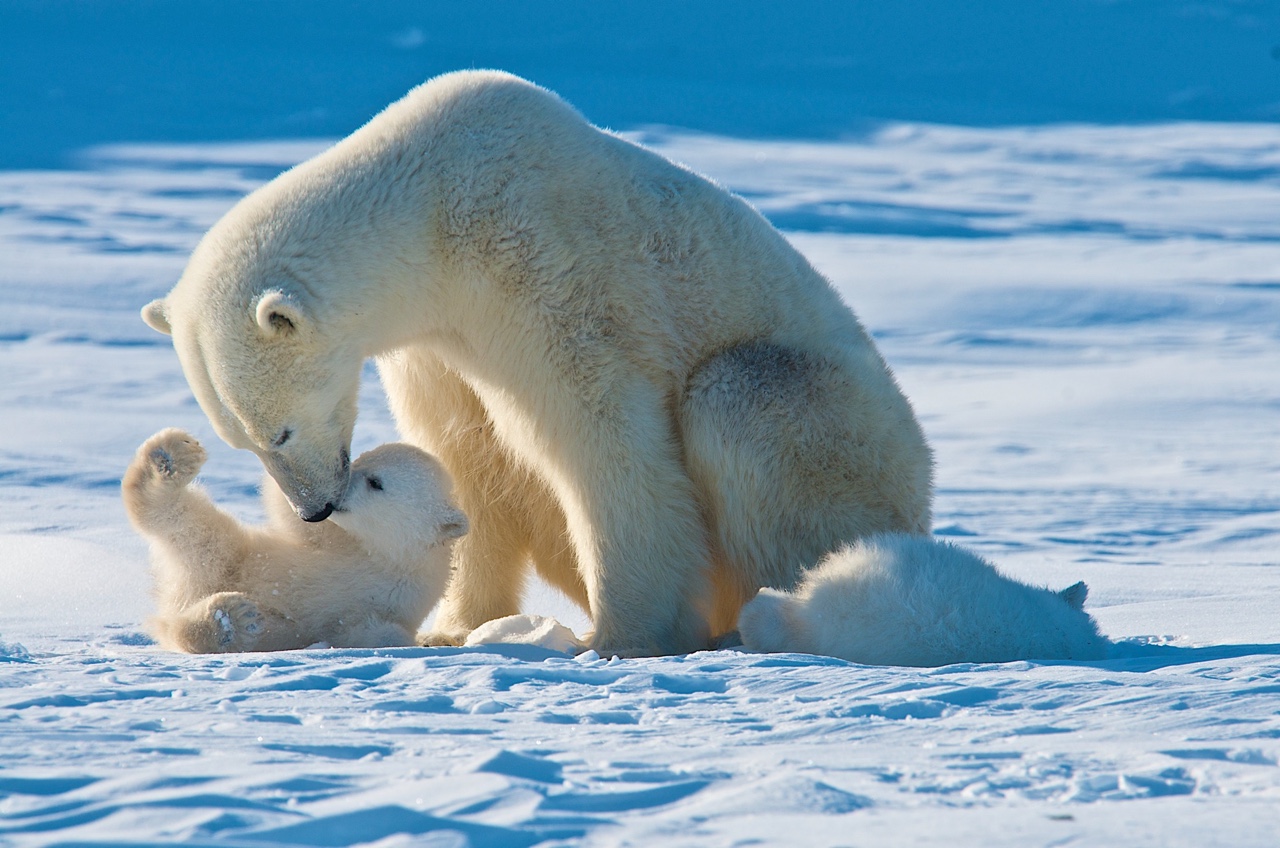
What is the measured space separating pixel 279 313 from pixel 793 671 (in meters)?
1.59

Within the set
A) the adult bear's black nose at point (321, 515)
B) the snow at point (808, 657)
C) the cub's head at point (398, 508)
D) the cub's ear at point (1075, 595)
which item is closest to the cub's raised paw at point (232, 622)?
the snow at point (808, 657)

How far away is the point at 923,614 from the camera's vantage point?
149 inches

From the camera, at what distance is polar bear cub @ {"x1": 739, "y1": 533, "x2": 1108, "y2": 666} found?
12.4 feet

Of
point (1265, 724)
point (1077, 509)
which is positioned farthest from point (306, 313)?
point (1077, 509)

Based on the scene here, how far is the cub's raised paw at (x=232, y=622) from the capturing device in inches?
155

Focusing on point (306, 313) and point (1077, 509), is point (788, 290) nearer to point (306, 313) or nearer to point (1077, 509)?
point (306, 313)

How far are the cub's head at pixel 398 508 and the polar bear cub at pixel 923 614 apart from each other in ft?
3.45

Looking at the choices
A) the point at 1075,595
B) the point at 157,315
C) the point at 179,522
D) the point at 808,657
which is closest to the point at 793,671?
the point at 808,657

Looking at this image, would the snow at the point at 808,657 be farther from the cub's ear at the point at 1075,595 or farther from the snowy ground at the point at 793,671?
the cub's ear at the point at 1075,595

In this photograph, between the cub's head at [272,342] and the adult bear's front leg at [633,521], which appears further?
the adult bear's front leg at [633,521]

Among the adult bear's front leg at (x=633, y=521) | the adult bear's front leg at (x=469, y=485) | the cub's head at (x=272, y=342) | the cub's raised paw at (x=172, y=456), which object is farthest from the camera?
the adult bear's front leg at (x=469, y=485)

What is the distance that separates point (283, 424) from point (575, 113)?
136cm

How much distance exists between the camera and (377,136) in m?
4.19

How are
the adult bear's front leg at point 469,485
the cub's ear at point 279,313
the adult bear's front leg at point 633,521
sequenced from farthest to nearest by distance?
the adult bear's front leg at point 469,485
the adult bear's front leg at point 633,521
the cub's ear at point 279,313
